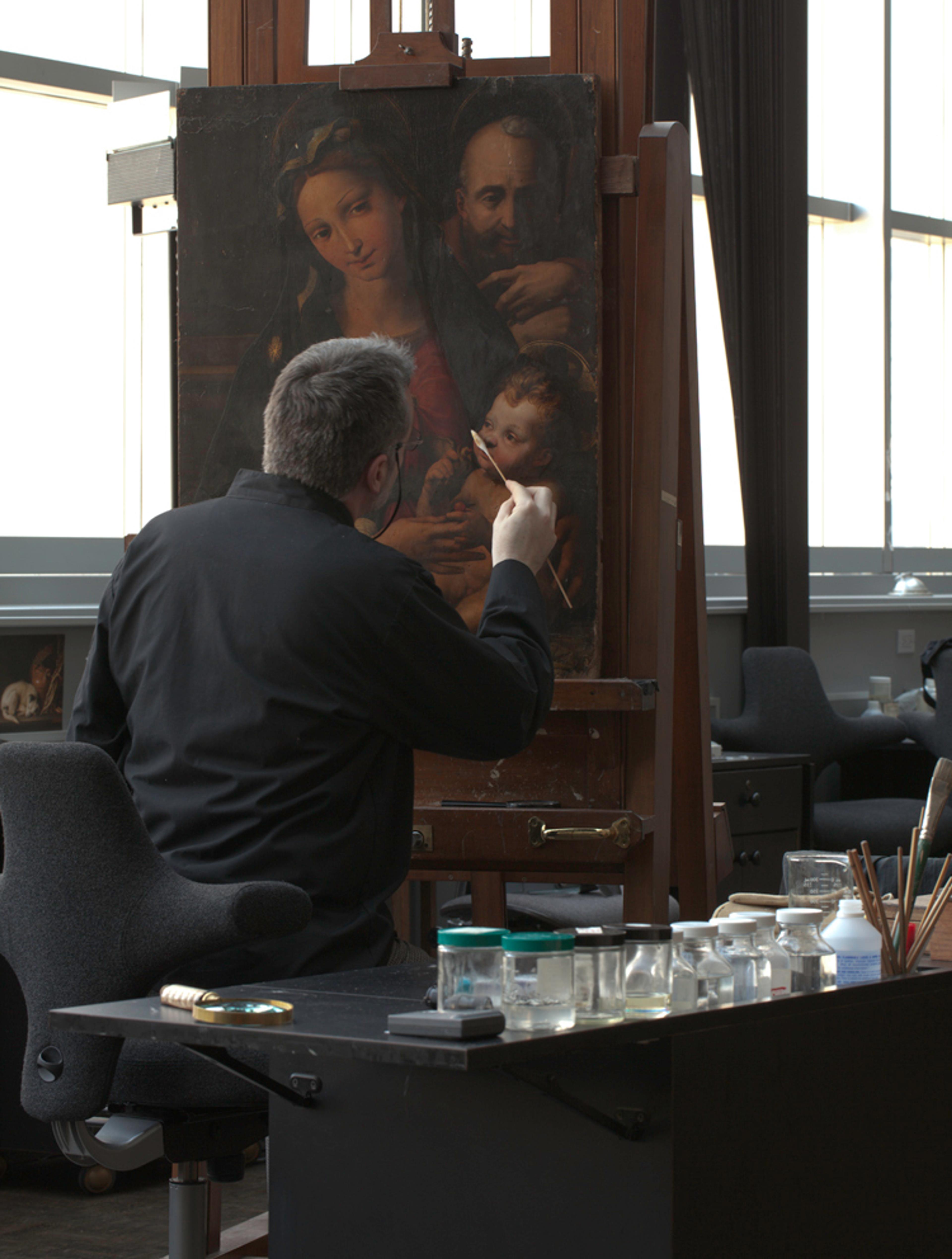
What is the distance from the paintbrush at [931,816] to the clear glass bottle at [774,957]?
24cm

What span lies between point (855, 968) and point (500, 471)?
1.12 metres

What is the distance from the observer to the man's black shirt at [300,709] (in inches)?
68.6

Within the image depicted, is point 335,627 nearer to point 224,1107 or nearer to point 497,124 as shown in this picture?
point 224,1107

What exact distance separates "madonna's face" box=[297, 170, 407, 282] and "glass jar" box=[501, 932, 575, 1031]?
4.98 feet

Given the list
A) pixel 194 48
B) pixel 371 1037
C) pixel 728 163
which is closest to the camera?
pixel 371 1037

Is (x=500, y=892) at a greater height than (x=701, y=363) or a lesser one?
lesser

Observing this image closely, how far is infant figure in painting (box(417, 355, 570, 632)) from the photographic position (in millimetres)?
2438

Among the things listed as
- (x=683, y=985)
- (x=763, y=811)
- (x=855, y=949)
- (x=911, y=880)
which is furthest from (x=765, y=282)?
(x=683, y=985)

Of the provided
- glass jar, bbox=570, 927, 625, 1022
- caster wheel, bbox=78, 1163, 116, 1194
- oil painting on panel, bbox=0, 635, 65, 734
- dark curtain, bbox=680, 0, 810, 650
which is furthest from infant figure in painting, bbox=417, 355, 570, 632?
dark curtain, bbox=680, 0, 810, 650

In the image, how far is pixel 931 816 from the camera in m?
1.77

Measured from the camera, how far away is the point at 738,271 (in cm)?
533

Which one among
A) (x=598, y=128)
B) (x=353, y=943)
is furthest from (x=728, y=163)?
(x=353, y=943)

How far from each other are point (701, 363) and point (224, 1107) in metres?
4.19

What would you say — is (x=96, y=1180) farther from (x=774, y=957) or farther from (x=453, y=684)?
(x=774, y=957)
